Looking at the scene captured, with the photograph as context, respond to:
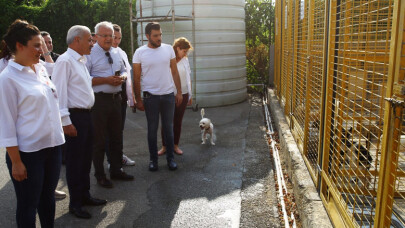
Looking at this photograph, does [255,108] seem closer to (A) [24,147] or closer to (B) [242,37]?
(B) [242,37]

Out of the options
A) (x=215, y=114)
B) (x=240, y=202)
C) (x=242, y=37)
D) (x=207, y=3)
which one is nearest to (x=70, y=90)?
(x=240, y=202)

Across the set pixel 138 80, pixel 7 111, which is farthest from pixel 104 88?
pixel 7 111

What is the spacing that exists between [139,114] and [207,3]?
3648 mm

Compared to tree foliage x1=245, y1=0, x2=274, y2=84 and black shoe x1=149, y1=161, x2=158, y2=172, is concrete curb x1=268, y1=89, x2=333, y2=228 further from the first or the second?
tree foliage x1=245, y1=0, x2=274, y2=84

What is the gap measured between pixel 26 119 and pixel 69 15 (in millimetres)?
11996

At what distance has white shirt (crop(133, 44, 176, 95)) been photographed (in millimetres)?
4930

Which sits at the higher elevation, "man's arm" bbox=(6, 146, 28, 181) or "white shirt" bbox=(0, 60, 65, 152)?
"white shirt" bbox=(0, 60, 65, 152)

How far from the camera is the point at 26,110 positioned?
274 centimetres

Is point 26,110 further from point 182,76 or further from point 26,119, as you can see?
point 182,76

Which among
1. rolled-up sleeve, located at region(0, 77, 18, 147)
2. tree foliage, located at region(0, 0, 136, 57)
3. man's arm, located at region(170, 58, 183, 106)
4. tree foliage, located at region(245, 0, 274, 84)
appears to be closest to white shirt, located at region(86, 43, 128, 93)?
Answer: man's arm, located at region(170, 58, 183, 106)

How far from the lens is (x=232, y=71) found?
10555 mm

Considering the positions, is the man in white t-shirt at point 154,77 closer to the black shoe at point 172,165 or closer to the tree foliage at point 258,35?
the black shoe at point 172,165

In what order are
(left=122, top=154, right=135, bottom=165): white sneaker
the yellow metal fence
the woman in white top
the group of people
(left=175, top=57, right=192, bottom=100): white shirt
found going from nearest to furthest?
the yellow metal fence, the group of people, (left=122, top=154, right=135, bottom=165): white sneaker, the woman in white top, (left=175, top=57, right=192, bottom=100): white shirt

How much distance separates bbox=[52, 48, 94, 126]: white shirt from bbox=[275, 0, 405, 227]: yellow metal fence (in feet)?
8.03
